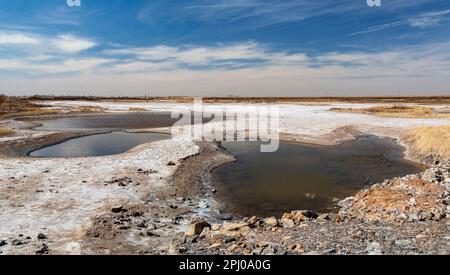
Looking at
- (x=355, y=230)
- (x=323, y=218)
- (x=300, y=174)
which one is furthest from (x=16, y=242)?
(x=300, y=174)

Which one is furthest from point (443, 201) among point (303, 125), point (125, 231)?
point (303, 125)

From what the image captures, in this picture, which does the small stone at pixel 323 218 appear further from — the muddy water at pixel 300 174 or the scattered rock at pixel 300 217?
the muddy water at pixel 300 174

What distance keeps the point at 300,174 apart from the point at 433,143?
10303 mm

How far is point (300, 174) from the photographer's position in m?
19.8

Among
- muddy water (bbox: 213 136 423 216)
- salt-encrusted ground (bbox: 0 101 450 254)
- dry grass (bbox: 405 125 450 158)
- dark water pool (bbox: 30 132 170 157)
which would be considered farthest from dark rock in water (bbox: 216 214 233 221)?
dry grass (bbox: 405 125 450 158)

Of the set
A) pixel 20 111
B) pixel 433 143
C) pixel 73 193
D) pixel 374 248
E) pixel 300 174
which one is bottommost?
pixel 300 174

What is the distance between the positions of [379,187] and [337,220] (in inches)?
157

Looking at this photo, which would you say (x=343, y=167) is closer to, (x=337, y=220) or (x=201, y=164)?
(x=201, y=164)

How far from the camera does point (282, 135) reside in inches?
1303

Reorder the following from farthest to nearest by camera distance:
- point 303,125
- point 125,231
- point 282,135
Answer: point 303,125
point 282,135
point 125,231

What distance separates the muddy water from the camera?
15047 mm

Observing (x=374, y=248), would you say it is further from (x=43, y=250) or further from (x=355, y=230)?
(x=43, y=250)

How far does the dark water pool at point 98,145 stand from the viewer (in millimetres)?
25652
